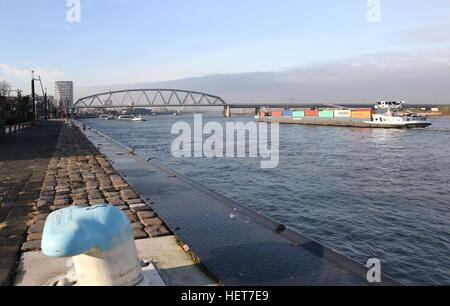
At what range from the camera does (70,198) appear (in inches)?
278

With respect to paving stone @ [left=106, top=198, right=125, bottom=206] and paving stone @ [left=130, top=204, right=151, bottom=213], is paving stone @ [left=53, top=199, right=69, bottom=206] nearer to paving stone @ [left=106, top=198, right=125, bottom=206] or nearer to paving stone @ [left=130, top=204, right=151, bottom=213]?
paving stone @ [left=106, top=198, right=125, bottom=206]

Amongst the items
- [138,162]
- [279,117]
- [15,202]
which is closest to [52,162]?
[138,162]

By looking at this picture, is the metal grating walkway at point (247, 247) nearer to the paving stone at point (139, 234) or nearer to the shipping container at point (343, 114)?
the paving stone at point (139, 234)

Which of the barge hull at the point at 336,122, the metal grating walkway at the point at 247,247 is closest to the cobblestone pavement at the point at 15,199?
the metal grating walkway at the point at 247,247

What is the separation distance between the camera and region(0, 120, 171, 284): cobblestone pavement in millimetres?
4844

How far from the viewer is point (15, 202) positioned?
676 cm

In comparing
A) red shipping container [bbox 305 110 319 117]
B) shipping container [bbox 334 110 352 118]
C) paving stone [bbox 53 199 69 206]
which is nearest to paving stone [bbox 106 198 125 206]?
Result: paving stone [bbox 53 199 69 206]

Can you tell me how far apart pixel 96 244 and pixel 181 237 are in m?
2.03

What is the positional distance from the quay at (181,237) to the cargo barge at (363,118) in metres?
54.5

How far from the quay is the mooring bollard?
0.54 meters

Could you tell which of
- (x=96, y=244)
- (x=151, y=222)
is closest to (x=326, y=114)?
(x=151, y=222)

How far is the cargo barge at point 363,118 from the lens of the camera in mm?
55781
